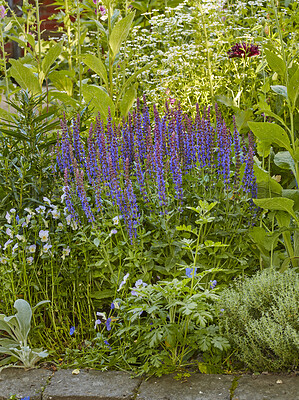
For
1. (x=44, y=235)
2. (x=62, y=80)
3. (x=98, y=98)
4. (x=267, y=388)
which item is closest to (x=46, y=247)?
(x=44, y=235)

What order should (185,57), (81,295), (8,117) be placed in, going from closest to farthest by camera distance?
(81,295) → (8,117) → (185,57)

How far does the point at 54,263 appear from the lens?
292cm

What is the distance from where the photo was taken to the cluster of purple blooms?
2.61 meters

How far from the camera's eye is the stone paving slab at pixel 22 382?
2.29 meters

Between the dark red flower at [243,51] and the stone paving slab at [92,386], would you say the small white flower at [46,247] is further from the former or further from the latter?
the dark red flower at [243,51]

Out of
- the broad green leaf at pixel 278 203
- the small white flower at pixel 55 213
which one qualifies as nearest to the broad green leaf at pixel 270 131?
the broad green leaf at pixel 278 203

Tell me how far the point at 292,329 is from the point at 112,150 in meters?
1.26

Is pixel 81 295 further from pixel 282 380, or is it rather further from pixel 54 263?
pixel 282 380

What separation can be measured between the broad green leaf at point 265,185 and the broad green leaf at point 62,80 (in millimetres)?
1862

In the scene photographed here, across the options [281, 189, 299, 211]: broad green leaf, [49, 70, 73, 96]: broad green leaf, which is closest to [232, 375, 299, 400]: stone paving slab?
[281, 189, 299, 211]: broad green leaf

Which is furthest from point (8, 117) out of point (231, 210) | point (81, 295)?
point (231, 210)

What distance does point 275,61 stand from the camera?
8.70 feet

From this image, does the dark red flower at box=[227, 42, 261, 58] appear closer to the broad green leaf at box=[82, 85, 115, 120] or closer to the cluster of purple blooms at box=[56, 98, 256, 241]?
the broad green leaf at box=[82, 85, 115, 120]

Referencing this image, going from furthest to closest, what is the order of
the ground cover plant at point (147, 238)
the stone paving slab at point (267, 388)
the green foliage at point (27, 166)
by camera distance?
the green foliage at point (27, 166), the ground cover plant at point (147, 238), the stone paving slab at point (267, 388)
